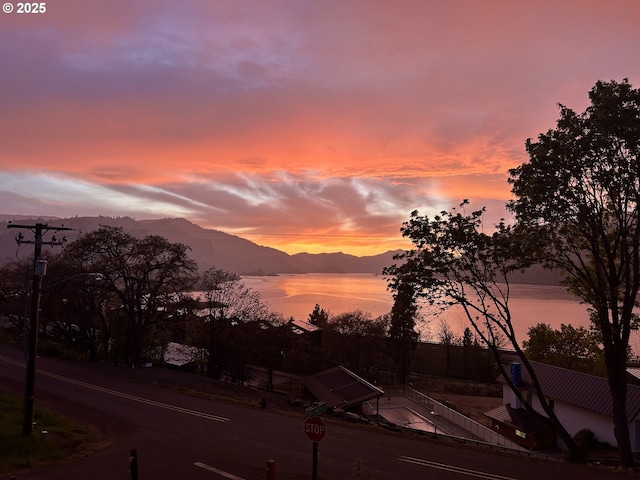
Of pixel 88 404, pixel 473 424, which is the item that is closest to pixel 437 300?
pixel 88 404

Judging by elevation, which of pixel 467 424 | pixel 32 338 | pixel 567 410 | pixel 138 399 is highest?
pixel 32 338

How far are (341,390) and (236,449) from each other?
2287 cm

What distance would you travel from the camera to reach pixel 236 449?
1688 centimetres

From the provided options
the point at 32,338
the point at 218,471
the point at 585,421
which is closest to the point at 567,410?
the point at 585,421

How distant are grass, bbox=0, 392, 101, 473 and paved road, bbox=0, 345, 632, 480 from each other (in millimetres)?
852

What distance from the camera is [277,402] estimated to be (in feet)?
117

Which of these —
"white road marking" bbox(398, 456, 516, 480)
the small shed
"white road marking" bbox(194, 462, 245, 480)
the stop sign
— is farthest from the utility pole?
the small shed

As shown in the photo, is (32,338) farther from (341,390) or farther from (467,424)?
(467,424)

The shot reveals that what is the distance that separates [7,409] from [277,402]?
20344 millimetres

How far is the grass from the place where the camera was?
589 inches

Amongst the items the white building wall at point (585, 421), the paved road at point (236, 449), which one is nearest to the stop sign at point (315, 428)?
the paved road at point (236, 449)

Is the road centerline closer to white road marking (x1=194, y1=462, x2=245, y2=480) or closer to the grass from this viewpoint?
the grass

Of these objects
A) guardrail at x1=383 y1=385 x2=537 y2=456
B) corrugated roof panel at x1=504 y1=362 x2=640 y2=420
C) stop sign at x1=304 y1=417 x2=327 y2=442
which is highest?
stop sign at x1=304 y1=417 x2=327 y2=442

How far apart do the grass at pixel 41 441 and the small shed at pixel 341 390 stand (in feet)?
63.1
